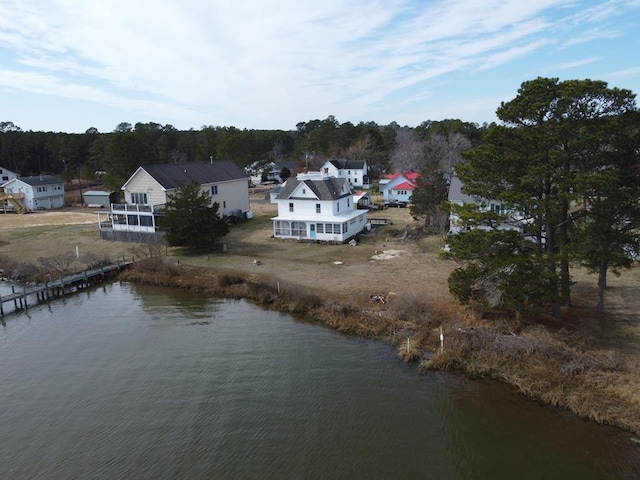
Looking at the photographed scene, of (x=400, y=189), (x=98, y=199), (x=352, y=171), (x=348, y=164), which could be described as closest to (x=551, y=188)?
(x=400, y=189)

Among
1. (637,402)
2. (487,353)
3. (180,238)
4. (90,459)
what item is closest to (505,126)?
(487,353)

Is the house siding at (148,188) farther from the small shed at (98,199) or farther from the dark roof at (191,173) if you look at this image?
the small shed at (98,199)

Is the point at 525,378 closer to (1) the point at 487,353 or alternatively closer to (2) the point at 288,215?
(1) the point at 487,353

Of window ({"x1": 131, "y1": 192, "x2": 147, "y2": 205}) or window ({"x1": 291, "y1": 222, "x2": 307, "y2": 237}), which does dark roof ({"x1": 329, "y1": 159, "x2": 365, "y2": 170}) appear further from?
window ({"x1": 131, "y1": 192, "x2": 147, "y2": 205})

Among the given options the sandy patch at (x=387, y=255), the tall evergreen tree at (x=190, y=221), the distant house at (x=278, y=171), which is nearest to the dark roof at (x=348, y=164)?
the distant house at (x=278, y=171)

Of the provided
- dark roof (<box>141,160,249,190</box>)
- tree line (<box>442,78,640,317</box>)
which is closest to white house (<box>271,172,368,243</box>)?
dark roof (<box>141,160,249,190</box>)
